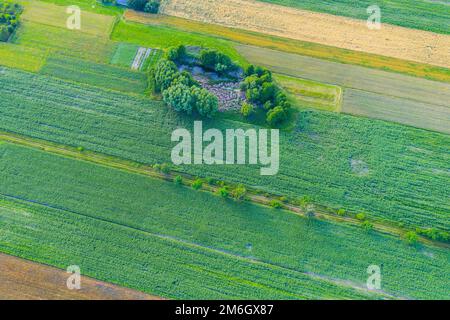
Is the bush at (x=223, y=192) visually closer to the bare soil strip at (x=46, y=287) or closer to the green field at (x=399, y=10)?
the bare soil strip at (x=46, y=287)

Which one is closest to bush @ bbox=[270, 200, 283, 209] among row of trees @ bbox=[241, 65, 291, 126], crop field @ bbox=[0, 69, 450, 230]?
crop field @ bbox=[0, 69, 450, 230]

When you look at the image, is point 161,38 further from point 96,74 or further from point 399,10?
point 399,10

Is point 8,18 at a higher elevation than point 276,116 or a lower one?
higher

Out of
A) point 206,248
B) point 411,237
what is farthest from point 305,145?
point 206,248

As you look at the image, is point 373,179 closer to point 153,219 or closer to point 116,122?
point 153,219

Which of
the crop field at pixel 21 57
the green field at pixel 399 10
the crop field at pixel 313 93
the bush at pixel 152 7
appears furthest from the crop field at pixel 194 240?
the green field at pixel 399 10

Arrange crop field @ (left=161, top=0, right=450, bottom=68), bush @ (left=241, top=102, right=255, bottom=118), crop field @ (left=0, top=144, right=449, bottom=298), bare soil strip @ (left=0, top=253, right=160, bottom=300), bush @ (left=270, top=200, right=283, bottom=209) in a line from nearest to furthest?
bare soil strip @ (left=0, top=253, right=160, bottom=300) < crop field @ (left=0, top=144, right=449, bottom=298) < bush @ (left=270, top=200, right=283, bottom=209) < bush @ (left=241, top=102, right=255, bottom=118) < crop field @ (left=161, top=0, right=450, bottom=68)

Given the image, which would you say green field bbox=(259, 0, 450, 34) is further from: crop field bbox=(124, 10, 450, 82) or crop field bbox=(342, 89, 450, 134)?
crop field bbox=(342, 89, 450, 134)
